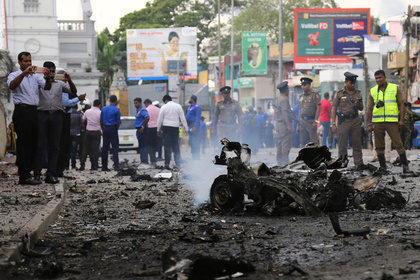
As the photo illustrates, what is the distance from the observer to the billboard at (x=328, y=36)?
54.8 meters

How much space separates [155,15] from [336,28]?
3099 cm

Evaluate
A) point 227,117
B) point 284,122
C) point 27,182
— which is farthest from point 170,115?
point 27,182

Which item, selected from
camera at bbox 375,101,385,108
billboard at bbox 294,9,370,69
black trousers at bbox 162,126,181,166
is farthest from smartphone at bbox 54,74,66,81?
billboard at bbox 294,9,370,69

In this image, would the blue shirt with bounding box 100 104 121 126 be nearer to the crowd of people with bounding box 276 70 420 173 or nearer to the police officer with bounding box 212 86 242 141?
the police officer with bounding box 212 86 242 141

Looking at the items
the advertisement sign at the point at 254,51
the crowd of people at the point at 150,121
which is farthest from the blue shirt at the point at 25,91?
the advertisement sign at the point at 254,51

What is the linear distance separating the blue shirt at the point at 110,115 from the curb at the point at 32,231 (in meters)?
8.47

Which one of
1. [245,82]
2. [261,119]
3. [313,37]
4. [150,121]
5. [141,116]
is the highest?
[313,37]

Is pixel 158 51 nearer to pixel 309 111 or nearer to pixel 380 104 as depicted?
pixel 309 111

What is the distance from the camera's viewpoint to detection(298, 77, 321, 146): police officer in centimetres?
1702

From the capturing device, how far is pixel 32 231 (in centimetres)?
628

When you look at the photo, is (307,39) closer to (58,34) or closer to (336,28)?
(336,28)

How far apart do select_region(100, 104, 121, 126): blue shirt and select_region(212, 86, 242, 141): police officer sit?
2.51m

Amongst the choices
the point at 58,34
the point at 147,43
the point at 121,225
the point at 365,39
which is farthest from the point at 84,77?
the point at 121,225

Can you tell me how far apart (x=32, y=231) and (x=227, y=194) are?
2495 millimetres
